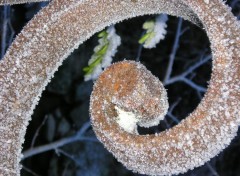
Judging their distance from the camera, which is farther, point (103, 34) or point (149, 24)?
point (149, 24)

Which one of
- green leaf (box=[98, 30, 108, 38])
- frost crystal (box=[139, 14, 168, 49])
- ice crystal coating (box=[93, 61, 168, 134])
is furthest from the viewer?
frost crystal (box=[139, 14, 168, 49])

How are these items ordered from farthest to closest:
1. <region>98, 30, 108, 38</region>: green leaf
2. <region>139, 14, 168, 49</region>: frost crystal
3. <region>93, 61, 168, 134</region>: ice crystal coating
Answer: <region>139, 14, 168, 49</region>: frost crystal
<region>98, 30, 108, 38</region>: green leaf
<region>93, 61, 168, 134</region>: ice crystal coating

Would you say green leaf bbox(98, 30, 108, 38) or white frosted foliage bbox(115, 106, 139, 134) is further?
green leaf bbox(98, 30, 108, 38)

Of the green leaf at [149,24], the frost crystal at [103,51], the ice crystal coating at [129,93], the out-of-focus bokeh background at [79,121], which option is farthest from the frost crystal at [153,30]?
the out-of-focus bokeh background at [79,121]

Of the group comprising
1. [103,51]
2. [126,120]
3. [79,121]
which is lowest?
[126,120]

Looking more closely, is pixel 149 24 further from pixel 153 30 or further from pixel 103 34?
pixel 103 34

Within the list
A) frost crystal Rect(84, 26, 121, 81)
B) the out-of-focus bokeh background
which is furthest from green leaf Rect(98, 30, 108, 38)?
the out-of-focus bokeh background

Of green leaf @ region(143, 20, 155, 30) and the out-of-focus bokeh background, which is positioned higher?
the out-of-focus bokeh background

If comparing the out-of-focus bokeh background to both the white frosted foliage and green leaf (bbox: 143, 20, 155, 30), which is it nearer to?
green leaf (bbox: 143, 20, 155, 30)

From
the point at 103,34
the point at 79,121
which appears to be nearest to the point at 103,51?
the point at 103,34

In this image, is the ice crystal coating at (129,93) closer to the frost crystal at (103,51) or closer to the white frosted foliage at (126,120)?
the white frosted foliage at (126,120)

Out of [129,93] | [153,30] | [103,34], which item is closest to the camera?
[129,93]

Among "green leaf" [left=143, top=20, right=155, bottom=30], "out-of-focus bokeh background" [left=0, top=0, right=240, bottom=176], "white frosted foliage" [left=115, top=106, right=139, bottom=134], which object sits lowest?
"white frosted foliage" [left=115, top=106, right=139, bottom=134]
